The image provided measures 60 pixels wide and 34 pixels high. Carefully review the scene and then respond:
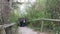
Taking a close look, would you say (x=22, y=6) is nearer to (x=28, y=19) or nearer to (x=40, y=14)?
(x=28, y=19)

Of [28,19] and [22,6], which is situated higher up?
[22,6]

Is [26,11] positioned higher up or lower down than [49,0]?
lower down

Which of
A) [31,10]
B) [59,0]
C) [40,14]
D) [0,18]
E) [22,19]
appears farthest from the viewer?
[22,19]

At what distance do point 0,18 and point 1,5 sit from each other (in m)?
0.42

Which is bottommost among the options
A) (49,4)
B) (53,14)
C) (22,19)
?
(22,19)

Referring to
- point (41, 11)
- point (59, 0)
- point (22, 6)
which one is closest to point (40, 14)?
point (41, 11)

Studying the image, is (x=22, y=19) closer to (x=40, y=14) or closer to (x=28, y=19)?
(x=28, y=19)

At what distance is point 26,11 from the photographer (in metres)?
11.7

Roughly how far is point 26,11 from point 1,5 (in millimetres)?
7408

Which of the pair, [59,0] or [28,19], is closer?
[59,0]

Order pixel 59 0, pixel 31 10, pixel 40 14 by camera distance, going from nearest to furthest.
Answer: pixel 59 0 < pixel 40 14 < pixel 31 10

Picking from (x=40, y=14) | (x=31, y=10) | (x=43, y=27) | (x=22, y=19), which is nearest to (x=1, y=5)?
(x=43, y=27)

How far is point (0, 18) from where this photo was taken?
13.5 feet

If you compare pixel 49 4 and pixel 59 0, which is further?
pixel 49 4
